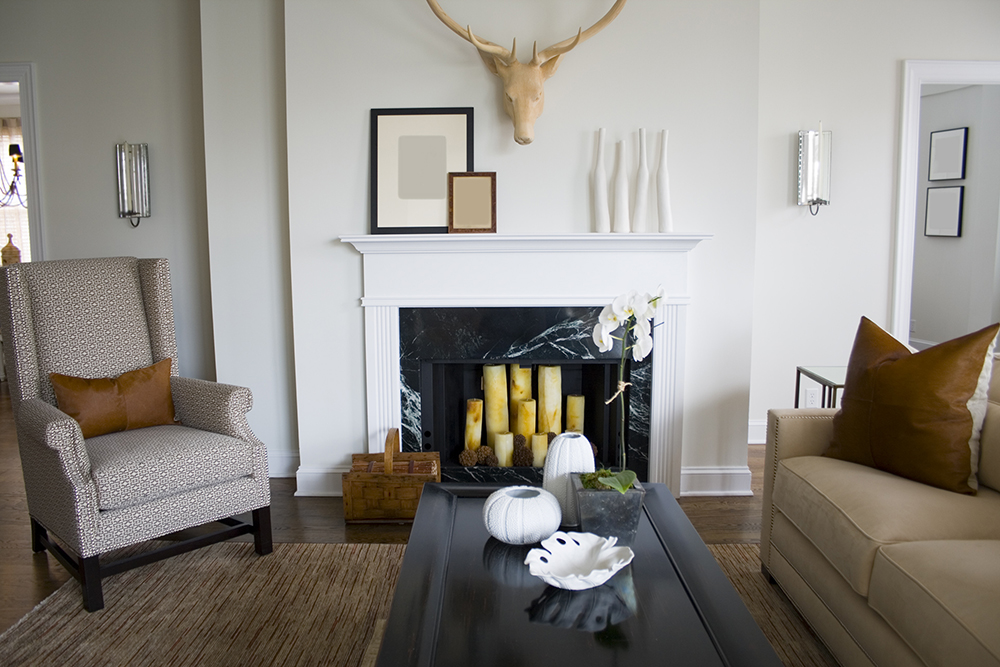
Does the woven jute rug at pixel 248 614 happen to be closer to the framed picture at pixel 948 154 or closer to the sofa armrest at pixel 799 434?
the sofa armrest at pixel 799 434

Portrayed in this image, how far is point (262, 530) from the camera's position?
2662mm

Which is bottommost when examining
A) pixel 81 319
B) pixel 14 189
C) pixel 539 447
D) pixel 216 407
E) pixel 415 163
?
pixel 539 447

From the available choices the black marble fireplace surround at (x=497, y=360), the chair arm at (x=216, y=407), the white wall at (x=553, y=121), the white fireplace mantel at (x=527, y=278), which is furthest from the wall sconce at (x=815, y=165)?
the chair arm at (x=216, y=407)

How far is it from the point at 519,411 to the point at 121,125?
8.47ft

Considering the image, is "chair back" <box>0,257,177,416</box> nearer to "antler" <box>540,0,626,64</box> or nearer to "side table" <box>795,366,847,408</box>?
"antler" <box>540,0,626,64</box>

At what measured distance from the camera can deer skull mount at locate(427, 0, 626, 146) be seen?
9.34 feet

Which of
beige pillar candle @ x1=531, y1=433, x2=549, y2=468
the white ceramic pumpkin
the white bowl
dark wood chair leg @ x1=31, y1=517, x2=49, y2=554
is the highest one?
the white ceramic pumpkin

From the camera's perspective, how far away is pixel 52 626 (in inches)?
85.7

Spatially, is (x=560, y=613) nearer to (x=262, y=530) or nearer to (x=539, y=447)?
(x=262, y=530)

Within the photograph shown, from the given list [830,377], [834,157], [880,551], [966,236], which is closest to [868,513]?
[880,551]

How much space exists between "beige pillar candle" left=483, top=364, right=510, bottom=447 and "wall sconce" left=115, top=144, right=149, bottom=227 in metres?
2.04

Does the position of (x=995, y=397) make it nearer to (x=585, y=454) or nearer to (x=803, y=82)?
(x=585, y=454)

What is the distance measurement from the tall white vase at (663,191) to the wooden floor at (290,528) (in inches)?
48.6

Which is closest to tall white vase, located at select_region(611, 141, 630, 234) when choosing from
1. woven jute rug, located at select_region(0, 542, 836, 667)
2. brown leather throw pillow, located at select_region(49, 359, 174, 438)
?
woven jute rug, located at select_region(0, 542, 836, 667)
